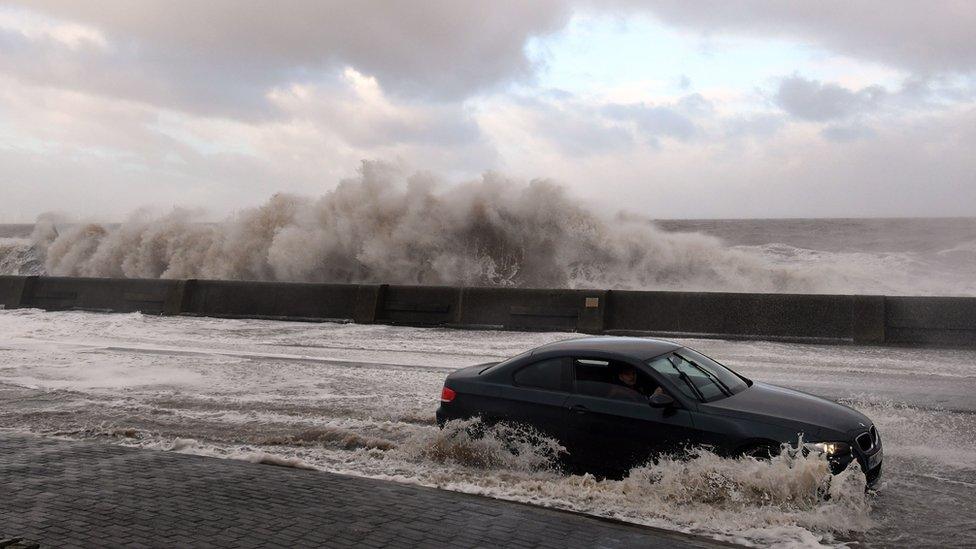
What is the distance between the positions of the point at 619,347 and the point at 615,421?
2.50 feet

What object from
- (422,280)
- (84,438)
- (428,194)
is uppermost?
(428,194)

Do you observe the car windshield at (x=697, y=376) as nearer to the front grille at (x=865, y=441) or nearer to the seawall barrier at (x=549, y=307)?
the front grille at (x=865, y=441)

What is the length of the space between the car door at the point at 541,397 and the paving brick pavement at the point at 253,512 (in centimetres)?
95

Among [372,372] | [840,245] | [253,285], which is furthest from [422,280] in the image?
[840,245]

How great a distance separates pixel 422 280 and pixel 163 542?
19.5 meters

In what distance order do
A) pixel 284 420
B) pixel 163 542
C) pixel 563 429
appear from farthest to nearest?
1. pixel 284 420
2. pixel 563 429
3. pixel 163 542

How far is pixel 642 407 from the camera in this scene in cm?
576

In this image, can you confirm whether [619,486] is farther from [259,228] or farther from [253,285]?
[259,228]

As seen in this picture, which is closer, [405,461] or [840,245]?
[405,461]

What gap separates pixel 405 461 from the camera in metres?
6.56

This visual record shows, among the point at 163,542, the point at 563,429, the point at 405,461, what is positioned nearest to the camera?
the point at 163,542

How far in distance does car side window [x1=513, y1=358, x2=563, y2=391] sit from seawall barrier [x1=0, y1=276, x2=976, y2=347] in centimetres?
899

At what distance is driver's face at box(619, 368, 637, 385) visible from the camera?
5.94m

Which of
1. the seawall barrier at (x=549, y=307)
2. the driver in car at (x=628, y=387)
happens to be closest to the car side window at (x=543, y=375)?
the driver in car at (x=628, y=387)
